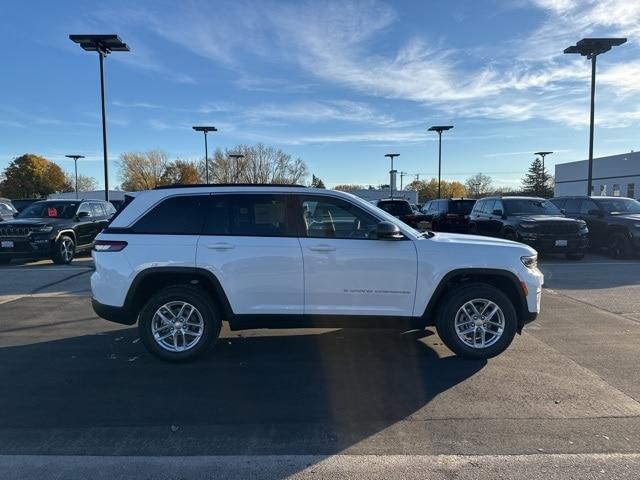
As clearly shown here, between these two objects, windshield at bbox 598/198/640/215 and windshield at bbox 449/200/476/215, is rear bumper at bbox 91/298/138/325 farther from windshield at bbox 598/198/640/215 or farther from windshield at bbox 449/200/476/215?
windshield at bbox 449/200/476/215

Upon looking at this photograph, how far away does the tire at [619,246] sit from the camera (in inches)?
554

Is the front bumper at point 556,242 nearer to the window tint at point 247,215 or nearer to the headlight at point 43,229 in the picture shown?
the window tint at point 247,215

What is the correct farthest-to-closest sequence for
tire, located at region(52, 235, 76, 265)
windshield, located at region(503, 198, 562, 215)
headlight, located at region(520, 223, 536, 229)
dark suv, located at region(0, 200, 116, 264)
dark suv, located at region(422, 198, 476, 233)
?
dark suv, located at region(422, 198, 476, 233) < windshield, located at region(503, 198, 562, 215) < headlight, located at region(520, 223, 536, 229) < tire, located at region(52, 235, 76, 265) < dark suv, located at region(0, 200, 116, 264)

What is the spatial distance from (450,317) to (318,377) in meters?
1.53

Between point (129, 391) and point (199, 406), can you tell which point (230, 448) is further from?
point (129, 391)

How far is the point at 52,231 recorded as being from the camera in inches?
514

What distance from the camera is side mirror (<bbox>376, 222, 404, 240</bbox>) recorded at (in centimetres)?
504

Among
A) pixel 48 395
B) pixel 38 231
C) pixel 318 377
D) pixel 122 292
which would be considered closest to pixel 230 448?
pixel 318 377

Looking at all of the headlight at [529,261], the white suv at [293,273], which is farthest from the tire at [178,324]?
the headlight at [529,261]

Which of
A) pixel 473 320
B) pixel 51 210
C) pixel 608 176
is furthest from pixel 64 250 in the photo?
pixel 608 176

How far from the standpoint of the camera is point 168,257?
516cm

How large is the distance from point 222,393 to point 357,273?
1.78 metres

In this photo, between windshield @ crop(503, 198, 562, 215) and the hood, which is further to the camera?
windshield @ crop(503, 198, 562, 215)

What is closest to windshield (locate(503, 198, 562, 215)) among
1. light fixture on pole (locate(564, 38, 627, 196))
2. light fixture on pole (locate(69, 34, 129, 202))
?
light fixture on pole (locate(564, 38, 627, 196))
